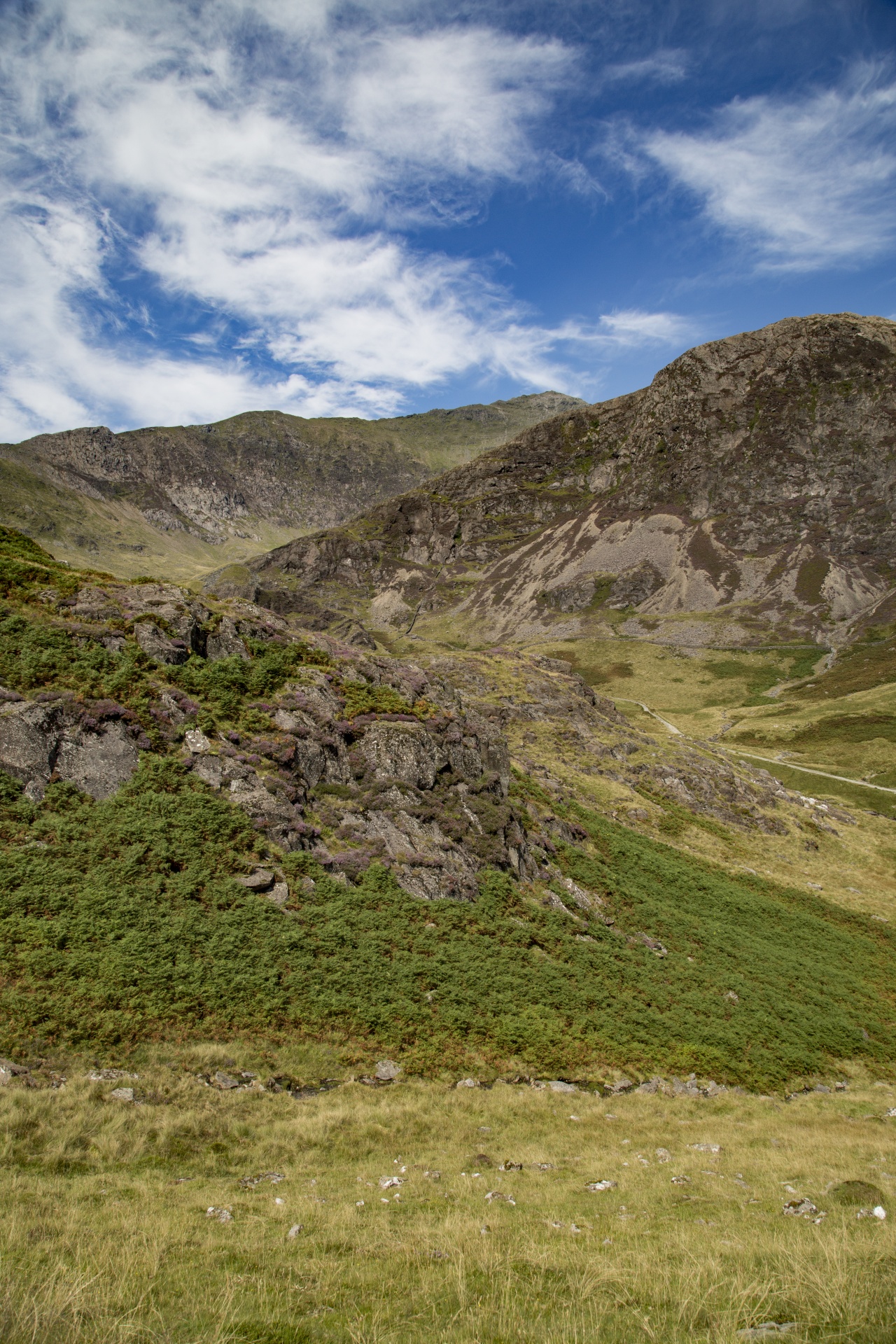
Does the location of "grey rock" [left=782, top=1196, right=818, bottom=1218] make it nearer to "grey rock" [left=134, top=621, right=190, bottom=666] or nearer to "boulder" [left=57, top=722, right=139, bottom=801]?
"boulder" [left=57, top=722, right=139, bottom=801]

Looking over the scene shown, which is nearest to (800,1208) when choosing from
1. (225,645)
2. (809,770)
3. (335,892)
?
(335,892)

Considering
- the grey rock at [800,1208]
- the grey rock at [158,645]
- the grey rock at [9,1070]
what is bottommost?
the grey rock at [800,1208]

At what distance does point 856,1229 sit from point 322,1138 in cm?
1063

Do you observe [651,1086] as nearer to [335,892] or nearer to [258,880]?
[335,892]

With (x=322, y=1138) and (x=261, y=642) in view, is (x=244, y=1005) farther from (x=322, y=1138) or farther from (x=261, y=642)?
(x=261, y=642)

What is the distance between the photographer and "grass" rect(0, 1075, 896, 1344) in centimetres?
677

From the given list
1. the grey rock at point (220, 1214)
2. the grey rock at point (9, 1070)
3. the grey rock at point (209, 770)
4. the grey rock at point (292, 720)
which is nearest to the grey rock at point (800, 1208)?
the grey rock at point (220, 1214)

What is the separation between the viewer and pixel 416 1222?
10.7 m

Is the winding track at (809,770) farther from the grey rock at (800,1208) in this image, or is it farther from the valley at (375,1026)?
the grey rock at (800,1208)

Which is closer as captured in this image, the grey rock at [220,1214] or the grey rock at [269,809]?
the grey rock at [220,1214]

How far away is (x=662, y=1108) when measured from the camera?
18.5m

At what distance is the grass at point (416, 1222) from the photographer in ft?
22.2

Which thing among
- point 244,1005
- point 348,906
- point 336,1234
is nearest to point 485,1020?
point 348,906

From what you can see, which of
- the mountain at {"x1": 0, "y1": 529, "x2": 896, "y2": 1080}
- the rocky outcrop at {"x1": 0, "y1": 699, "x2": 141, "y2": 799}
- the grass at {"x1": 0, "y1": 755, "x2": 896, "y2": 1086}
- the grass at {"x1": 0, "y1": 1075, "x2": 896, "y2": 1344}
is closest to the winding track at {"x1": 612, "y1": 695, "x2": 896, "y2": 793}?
the mountain at {"x1": 0, "y1": 529, "x2": 896, "y2": 1080}
